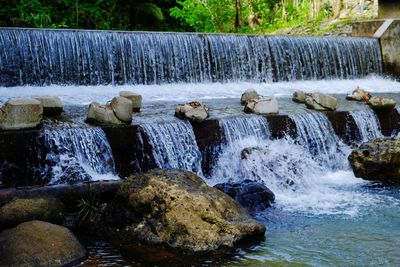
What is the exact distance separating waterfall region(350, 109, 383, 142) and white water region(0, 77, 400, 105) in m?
2.67

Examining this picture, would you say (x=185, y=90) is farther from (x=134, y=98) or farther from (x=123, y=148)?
(x=123, y=148)

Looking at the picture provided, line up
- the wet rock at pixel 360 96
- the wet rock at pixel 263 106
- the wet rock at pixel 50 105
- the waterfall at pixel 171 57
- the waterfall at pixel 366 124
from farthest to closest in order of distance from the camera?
the waterfall at pixel 171 57, the wet rock at pixel 360 96, the waterfall at pixel 366 124, the wet rock at pixel 263 106, the wet rock at pixel 50 105

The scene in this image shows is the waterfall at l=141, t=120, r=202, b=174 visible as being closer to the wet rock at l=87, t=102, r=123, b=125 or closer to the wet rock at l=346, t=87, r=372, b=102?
the wet rock at l=87, t=102, r=123, b=125

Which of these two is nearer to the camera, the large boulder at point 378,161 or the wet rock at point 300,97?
the large boulder at point 378,161

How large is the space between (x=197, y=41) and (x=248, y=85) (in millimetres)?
1668

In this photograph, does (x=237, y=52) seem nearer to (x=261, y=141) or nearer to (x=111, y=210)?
(x=261, y=141)

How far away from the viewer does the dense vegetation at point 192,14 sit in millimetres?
22328

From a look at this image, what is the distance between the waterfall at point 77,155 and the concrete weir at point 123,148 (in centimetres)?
9

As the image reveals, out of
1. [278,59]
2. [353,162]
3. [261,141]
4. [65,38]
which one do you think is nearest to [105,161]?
[261,141]

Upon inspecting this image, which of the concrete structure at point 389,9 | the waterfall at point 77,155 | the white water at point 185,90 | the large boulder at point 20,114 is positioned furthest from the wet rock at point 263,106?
the concrete structure at point 389,9

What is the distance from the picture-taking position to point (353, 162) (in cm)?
893

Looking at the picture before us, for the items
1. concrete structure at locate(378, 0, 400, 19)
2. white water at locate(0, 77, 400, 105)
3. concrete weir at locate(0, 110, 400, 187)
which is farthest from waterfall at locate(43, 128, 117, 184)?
concrete structure at locate(378, 0, 400, 19)

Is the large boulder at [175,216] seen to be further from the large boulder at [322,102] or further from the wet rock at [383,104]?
the wet rock at [383,104]

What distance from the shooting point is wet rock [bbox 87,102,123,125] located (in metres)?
7.91
